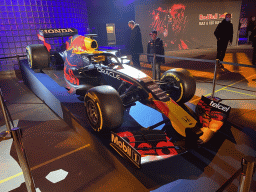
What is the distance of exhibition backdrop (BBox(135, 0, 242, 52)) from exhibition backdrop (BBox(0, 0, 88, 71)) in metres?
4.59

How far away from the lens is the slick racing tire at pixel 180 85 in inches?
127

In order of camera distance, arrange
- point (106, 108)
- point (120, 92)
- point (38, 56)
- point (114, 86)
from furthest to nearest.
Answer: point (38, 56) < point (114, 86) < point (120, 92) < point (106, 108)

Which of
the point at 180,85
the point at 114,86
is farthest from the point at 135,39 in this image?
the point at 180,85

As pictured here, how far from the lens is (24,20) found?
6.88 metres

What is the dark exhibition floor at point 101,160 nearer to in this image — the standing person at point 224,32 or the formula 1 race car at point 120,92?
the formula 1 race car at point 120,92

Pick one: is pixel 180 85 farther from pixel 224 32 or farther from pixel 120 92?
pixel 224 32

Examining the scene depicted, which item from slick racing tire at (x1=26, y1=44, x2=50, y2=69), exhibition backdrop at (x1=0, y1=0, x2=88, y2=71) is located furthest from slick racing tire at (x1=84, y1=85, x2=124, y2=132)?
exhibition backdrop at (x1=0, y1=0, x2=88, y2=71)

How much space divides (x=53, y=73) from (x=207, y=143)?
4293 mm

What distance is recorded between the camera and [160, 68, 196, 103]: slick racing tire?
10.5 feet

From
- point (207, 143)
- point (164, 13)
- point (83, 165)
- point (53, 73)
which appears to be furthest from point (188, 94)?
point (164, 13)

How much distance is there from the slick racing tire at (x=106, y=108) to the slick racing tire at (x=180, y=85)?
3.60ft

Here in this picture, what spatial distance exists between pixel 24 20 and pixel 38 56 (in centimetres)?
290

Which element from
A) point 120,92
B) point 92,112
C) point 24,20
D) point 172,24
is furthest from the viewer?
point 172,24

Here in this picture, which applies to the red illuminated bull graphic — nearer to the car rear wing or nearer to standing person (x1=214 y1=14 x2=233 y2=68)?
standing person (x1=214 y1=14 x2=233 y2=68)
